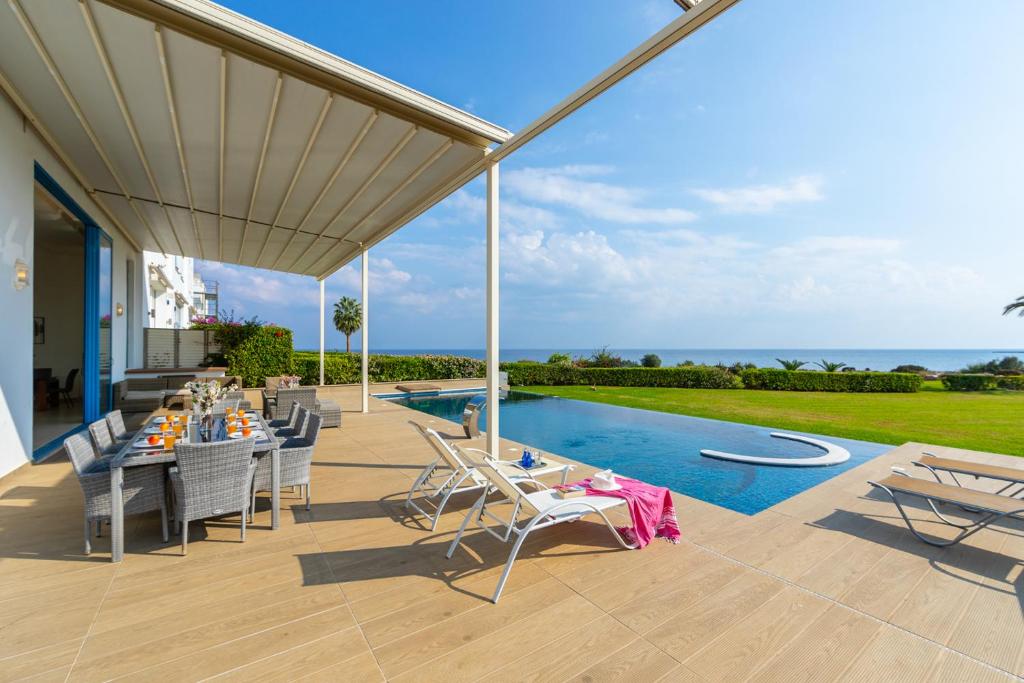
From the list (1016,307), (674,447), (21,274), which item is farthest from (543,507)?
(1016,307)

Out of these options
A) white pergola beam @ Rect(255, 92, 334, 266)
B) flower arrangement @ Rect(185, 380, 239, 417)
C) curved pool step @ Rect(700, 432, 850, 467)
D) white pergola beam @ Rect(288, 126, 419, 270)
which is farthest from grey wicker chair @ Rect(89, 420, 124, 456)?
curved pool step @ Rect(700, 432, 850, 467)

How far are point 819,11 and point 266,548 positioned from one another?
33.3ft

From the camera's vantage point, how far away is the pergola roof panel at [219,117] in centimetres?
337

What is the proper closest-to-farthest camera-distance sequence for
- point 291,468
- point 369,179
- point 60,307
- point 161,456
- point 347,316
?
point 161,456 < point 291,468 < point 369,179 < point 60,307 < point 347,316

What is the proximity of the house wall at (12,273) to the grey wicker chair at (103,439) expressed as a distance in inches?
53.3

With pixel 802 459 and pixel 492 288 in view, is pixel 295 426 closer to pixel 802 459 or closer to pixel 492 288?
pixel 492 288

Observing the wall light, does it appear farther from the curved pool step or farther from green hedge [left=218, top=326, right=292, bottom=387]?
the curved pool step

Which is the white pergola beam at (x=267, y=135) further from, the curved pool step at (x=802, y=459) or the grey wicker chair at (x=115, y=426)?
the curved pool step at (x=802, y=459)

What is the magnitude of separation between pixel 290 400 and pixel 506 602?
623 cm

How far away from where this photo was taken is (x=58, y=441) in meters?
6.63

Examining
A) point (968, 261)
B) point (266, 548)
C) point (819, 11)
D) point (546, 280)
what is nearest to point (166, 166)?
point (266, 548)

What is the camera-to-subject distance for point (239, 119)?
4559 millimetres

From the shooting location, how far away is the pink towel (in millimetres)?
3449

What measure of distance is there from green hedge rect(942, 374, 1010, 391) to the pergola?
75.3 feet
